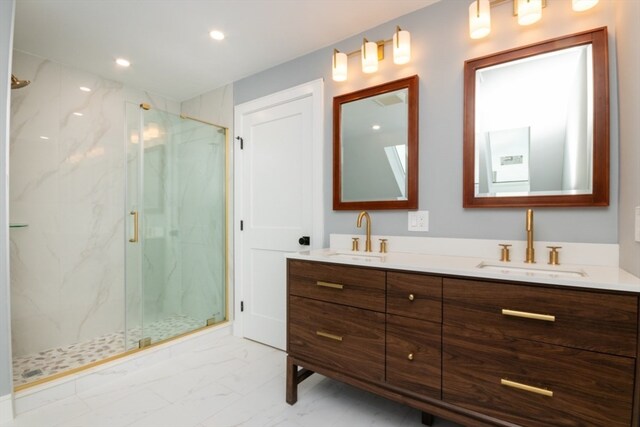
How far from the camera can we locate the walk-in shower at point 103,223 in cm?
238

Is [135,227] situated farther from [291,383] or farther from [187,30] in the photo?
[291,383]

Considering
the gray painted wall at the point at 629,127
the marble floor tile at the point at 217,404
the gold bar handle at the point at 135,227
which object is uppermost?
the gray painted wall at the point at 629,127

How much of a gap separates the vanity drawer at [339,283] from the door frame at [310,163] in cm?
54

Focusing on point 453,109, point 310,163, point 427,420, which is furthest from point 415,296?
point 310,163

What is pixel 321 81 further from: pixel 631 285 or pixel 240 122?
pixel 631 285

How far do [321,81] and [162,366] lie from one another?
244 centimetres

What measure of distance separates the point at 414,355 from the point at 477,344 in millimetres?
283

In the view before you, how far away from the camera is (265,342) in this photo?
2.67 meters

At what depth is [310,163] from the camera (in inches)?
93.6

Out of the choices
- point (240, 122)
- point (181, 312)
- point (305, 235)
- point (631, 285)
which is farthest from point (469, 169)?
point (181, 312)

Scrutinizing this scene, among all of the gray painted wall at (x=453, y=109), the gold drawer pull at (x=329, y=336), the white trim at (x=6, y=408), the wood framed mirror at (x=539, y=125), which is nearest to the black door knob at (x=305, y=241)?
the gray painted wall at (x=453, y=109)

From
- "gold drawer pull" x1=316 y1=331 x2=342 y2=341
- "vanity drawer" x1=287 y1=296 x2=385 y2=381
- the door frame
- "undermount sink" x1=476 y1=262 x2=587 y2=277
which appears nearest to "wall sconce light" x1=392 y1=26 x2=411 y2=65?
the door frame

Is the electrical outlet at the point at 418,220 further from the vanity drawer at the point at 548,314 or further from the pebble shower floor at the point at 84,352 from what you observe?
the pebble shower floor at the point at 84,352

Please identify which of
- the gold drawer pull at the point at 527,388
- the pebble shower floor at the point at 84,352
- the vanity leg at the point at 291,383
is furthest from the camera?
the pebble shower floor at the point at 84,352
